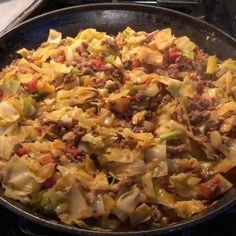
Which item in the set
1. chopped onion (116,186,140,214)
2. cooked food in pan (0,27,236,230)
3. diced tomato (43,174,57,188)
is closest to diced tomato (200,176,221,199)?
cooked food in pan (0,27,236,230)

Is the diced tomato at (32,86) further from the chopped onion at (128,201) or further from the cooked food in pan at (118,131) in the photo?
the chopped onion at (128,201)

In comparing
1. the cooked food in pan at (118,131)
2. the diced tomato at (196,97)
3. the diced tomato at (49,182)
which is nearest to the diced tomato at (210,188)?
the cooked food in pan at (118,131)

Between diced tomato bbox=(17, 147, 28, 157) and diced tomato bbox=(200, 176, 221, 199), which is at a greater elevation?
diced tomato bbox=(17, 147, 28, 157)

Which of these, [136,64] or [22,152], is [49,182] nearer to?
[22,152]

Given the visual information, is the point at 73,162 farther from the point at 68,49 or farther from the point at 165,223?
the point at 68,49

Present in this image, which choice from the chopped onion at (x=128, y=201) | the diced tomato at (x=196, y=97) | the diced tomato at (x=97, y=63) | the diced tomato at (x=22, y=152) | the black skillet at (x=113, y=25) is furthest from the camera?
the black skillet at (x=113, y=25)

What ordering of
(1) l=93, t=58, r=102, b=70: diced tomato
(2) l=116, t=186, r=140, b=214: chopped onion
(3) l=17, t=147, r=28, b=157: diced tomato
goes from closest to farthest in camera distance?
(2) l=116, t=186, r=140, b=214: chopped onion
(3) l=17, t=147, r=28, b=157: diced tomato
(1) l=93, t=58, r=102, b=70: diced tomato

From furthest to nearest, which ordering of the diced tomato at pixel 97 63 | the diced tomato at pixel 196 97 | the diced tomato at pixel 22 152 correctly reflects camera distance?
the diced tomato at pixel 97 63 → the diced tomato at pixel 196 97 → the diced tomato at pixel 22 152

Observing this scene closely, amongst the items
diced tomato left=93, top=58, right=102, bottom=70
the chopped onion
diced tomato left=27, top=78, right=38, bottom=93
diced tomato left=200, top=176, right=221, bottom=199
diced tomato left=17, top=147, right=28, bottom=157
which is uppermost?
diced tomato left=27, top=78, right=38, bottom=93

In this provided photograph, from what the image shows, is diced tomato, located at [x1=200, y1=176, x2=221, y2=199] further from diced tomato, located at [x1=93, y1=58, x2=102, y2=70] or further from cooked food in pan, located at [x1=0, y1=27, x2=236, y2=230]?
diced tomato, located at [x1=93, y1=58, x2=102, y2=70]
